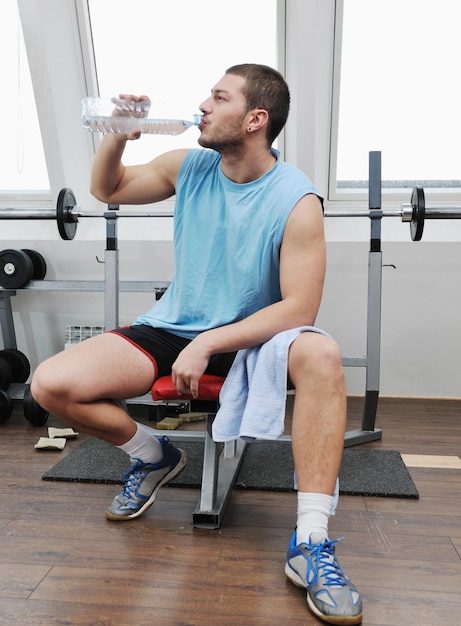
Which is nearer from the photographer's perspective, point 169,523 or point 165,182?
point 169,523

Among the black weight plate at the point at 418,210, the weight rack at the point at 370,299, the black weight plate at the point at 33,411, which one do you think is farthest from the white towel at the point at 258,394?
the black weight plate at the point at 33,411

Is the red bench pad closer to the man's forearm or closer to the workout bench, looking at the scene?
the workout bench

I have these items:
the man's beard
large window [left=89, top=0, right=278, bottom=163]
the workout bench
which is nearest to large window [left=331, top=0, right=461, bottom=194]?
large window [left=89, top=0, right=278, bottom=163]

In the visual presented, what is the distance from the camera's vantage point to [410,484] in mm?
2029

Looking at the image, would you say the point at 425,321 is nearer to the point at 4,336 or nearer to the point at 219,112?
the point at 219,112

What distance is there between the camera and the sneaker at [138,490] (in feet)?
5.80

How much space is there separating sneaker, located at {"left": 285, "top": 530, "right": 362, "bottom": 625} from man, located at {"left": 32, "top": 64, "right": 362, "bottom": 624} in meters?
0.01

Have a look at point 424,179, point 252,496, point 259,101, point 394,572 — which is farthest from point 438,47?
point 394,572

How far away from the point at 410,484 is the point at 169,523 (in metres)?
0.77

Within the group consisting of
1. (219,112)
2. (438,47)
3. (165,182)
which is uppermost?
(438,47)

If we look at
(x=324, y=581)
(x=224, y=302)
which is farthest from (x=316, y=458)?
(x=224, y=302)

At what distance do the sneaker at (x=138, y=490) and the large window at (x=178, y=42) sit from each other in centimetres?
201

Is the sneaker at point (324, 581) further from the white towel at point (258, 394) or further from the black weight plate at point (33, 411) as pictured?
the black weight plate at point (33, 411)

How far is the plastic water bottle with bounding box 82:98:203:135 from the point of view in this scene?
5.87ft
